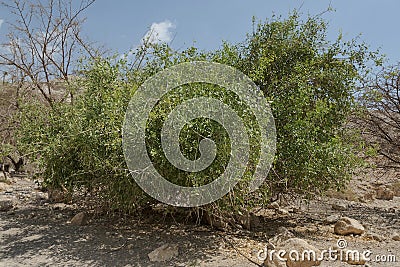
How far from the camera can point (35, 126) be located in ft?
18.8

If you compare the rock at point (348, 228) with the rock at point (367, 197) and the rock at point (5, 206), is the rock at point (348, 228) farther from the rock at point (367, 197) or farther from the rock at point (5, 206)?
the rock at point (5, 206)

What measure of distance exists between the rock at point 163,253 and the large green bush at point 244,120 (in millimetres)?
695

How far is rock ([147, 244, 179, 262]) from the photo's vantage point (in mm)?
4121

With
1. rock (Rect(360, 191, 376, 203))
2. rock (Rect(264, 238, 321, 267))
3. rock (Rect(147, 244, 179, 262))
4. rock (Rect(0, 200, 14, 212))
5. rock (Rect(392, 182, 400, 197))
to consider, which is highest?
rock (Rect(392, 182, 400, 197))

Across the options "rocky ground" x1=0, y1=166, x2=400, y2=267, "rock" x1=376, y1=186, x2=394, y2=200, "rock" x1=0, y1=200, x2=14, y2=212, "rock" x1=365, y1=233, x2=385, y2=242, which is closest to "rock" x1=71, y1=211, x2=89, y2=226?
"rocky ground" x1=0, y1=166, x2=400, y2=267

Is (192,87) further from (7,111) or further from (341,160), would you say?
(7,111)

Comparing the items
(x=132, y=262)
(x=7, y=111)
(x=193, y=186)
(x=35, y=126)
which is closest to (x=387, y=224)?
(x=193, y=186)

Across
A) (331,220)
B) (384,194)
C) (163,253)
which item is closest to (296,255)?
(163,253)

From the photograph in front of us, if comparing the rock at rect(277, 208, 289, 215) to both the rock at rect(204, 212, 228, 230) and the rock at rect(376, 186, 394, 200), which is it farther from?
the rock at rect(376, 186, 394, 200)

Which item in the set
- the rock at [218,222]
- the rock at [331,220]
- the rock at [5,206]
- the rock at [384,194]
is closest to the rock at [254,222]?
the rock at [218,222]

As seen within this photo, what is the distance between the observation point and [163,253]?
417 centimetres

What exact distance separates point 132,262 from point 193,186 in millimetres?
1084

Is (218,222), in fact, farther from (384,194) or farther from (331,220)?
(384,194)

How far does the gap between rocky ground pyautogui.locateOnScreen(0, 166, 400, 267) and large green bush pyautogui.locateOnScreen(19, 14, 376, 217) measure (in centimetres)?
55
